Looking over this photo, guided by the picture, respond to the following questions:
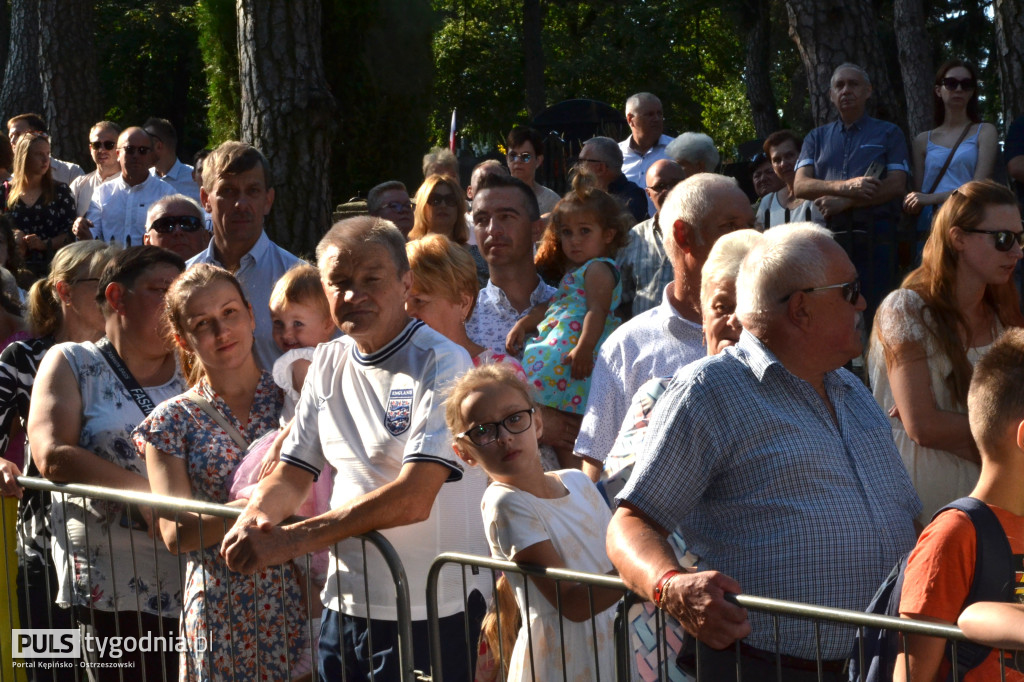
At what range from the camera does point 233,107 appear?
1085cm

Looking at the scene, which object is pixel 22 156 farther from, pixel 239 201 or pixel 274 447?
pixel 274 447

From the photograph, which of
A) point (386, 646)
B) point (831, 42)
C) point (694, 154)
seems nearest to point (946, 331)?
point (386, 646)

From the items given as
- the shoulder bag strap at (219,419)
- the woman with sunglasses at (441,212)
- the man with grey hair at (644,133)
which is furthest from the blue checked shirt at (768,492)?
the man with grey hair at (644,133)

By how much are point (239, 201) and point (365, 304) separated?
7.46 ft

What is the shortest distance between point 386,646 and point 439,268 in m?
1.44

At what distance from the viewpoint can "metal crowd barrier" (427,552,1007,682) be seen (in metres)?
2.35

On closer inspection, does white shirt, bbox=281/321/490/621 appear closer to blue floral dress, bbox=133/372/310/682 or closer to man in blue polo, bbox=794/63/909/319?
blue floral dress, bbox=133/372/310/682

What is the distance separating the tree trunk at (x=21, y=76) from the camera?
49.6ft

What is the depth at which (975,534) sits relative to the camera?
2486mm

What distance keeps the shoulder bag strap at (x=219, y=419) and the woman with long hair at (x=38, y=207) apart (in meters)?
5.41

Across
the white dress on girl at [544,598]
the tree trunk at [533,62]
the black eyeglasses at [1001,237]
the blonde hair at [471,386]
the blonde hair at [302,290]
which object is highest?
the tree trunk at [533,62]

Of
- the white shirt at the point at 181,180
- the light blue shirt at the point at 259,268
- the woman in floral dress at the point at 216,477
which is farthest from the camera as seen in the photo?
the white shirt at the point at 181,180

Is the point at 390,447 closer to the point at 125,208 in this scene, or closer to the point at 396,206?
the point at 396,206

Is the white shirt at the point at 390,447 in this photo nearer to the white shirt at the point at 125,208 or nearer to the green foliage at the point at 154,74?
the white shirt at the point at 125,208
